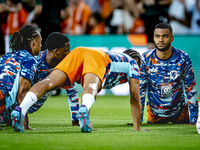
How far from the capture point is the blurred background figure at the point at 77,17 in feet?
38.7

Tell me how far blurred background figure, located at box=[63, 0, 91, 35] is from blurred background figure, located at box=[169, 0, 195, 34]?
2600mm

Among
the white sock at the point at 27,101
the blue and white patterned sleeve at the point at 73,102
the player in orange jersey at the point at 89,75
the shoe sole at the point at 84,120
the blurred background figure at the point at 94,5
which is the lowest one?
the blue and white patterned sleeve at the point at 73,102

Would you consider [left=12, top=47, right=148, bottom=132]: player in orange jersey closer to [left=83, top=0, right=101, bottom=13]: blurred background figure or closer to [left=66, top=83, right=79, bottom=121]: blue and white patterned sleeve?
[left=66, top=83, right=79, bottom=121]: blue and white patterned sleeve

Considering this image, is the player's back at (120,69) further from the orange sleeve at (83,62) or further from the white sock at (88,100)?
the white sock at (88,100)

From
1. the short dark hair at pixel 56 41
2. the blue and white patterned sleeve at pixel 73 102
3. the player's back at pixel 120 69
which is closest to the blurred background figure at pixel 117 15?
the blue and white patterned sleeve at pixel 73 102

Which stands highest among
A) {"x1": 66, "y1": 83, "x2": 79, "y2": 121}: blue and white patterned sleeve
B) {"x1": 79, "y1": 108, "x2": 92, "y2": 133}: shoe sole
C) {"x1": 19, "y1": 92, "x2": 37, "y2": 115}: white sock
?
{"x1": 19, "y1": 92, "x2": 37, "y2": 115}: white sock

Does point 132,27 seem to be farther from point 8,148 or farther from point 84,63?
point 8,148

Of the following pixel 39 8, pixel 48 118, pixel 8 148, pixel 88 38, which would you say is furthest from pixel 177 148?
pixel 88 38

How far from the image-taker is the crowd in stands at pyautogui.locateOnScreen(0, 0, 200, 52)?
36.9 feet

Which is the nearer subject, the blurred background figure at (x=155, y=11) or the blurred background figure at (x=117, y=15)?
the blurred background figure at (x=155, y=11)

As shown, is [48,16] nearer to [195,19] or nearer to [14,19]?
[14,19]

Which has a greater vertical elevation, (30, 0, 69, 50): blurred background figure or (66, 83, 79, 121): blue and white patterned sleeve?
(30, 0, 69, 50): blurred background figure

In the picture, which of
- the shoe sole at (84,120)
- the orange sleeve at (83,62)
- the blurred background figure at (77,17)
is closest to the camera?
the shoe sole at (84,120)

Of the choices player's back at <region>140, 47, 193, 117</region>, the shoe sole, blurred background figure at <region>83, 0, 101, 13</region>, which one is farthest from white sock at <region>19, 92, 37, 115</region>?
blurred background figure at <region>83, 0, 101, 13</region>
